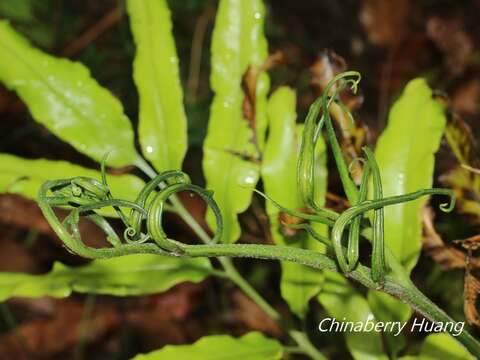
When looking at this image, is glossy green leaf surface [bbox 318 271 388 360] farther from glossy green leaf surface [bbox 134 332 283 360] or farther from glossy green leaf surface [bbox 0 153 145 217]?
glossy green leaf surface [bbox 0 153 145 217]

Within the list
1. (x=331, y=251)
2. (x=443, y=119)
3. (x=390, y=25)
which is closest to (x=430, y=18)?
(x=390, y=25)

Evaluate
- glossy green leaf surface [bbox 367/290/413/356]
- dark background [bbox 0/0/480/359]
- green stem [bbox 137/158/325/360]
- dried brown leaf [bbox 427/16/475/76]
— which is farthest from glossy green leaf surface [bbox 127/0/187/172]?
dried brown leaf [bbox 427/16/475/76]

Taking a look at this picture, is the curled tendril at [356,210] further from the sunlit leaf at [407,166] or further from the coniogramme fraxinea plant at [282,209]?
the sunlit leaf at [407,166]

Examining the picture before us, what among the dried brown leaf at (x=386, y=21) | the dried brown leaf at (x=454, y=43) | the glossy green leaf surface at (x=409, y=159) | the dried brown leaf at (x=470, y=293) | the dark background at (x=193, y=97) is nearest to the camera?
the dried brown leaf at (x=470, y=293)

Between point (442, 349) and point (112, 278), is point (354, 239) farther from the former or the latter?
point (112, 278)

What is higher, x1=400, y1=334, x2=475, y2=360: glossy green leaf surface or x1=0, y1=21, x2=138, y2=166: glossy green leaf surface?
x1=0, y1=21, x2=138, y2=166: glossy green leaf surface

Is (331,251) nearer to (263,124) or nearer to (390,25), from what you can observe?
(263,124)

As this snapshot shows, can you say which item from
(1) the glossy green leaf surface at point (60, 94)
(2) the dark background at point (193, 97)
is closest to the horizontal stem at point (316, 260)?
(1) the glossy green leaf surface at point (60, 94)
